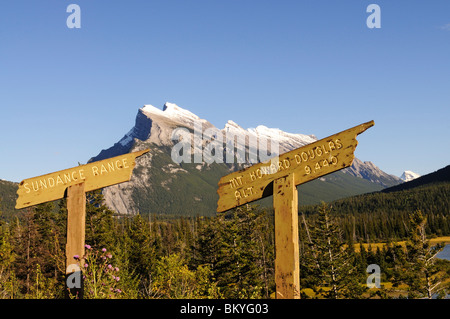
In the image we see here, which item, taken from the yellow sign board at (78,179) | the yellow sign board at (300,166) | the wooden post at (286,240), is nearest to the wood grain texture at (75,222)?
the yellow sign board at (78,179)

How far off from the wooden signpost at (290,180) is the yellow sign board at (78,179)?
6.31 feet

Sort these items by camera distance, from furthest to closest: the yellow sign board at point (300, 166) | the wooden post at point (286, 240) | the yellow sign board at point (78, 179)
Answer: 1. the yellow sign board at point (78, 179)
2. the yellow sign board at point (300, 166)
3. the wooden post at point (286, 240)

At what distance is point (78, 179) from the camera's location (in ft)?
23.7

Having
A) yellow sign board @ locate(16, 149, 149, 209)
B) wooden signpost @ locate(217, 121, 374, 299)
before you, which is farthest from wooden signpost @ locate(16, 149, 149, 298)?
wooden signpost @ locate(217, 121, 374, 299)

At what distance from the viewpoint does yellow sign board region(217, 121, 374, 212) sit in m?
6.05

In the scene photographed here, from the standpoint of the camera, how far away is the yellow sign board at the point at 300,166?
6047 mm

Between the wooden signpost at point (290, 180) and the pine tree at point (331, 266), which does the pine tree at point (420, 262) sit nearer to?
the pine tree at point (331, 266)

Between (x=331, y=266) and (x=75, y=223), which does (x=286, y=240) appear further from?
(x=331, y=266)

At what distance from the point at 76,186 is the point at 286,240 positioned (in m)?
3.55

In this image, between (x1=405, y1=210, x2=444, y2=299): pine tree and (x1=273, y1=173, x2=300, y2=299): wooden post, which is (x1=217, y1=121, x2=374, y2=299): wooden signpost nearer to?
(x1=273, y1=173, x2=300, y2=299): wooden post
